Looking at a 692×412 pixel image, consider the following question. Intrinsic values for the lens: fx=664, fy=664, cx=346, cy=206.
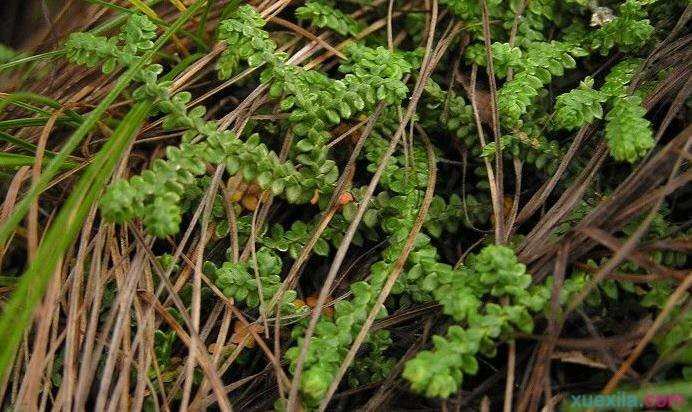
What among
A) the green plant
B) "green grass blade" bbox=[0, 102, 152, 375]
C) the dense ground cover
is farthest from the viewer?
the green plant

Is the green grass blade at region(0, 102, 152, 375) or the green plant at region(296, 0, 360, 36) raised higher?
the green plant at region(296, 0, 360, 36)

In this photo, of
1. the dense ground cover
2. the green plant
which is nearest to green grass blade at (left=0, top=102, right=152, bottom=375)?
the dense ground cover

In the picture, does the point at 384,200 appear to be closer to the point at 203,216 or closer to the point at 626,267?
the point at 203,216

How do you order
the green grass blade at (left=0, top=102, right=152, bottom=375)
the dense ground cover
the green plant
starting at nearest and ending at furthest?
1. the green grass blade at (left=0, top=102, right=152, bottom=375)
2. the dense ground cover
3. the green plant

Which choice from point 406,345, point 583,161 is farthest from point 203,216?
point 583,161

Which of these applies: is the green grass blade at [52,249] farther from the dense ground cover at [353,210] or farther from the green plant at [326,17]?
the green plant at [326,17]

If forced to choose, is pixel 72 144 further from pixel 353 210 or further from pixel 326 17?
pixel 326 17

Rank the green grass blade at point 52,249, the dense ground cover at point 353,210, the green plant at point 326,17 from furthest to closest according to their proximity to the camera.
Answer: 1. the green plant at point 326,17
2. the dense ground cover at point 353,210
3. the green grass blade at point 52,249

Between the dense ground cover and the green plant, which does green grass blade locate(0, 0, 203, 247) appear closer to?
the dense ground cover

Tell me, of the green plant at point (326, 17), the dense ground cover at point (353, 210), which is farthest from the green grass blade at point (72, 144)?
the green plant at point (326, 17)
